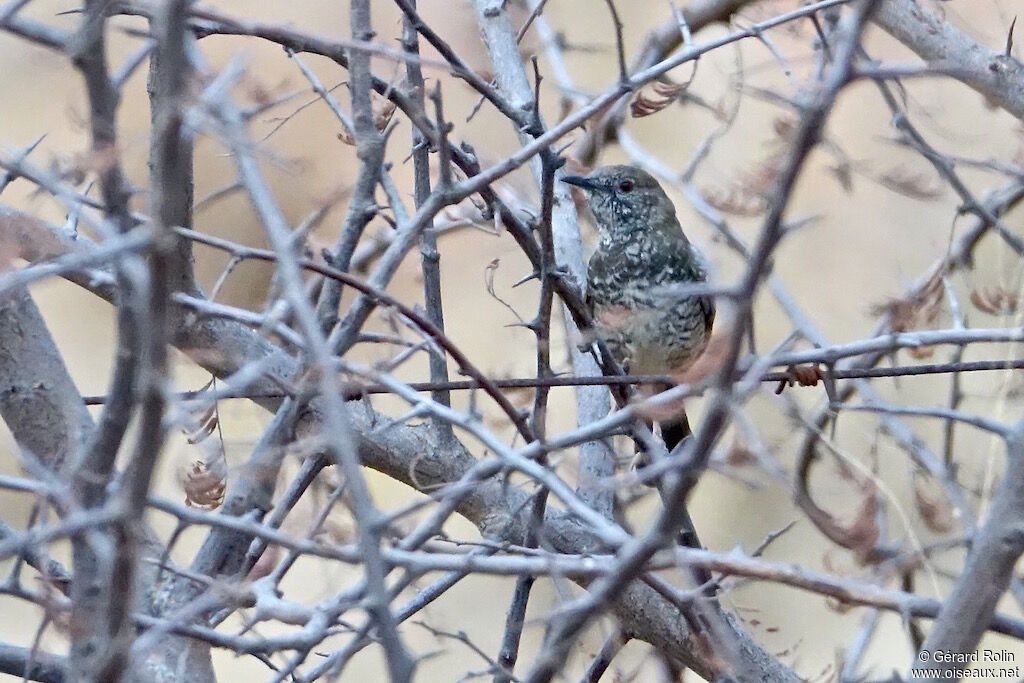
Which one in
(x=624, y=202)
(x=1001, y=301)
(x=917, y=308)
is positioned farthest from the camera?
(x=624, y=202)

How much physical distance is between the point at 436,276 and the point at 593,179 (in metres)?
1.53

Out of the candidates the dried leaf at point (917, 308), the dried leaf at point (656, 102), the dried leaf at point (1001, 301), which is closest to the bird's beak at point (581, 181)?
the dried leaf at point (656, 102)

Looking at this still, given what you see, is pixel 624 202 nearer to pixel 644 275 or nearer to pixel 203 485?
pixel 644 275

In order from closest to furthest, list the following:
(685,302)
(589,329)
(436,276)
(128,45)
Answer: (589,329)
(436,276)
(685,302)
(128,45)

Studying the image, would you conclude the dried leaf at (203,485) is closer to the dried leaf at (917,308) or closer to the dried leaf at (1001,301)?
the dried leaf at (917,308)

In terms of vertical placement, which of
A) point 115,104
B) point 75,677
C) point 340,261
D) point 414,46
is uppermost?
point 414,46

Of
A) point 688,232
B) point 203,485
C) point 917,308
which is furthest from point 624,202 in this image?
point 688,232

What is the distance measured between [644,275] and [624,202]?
307mm

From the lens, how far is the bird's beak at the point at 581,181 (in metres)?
3.60

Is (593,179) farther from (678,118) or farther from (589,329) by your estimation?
(678,118)

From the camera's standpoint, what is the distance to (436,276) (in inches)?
98.1

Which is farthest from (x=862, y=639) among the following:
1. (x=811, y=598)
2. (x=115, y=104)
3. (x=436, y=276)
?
(x=811, y=598)

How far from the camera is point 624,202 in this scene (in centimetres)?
393

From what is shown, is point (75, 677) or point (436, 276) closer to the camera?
point (75, 677)
